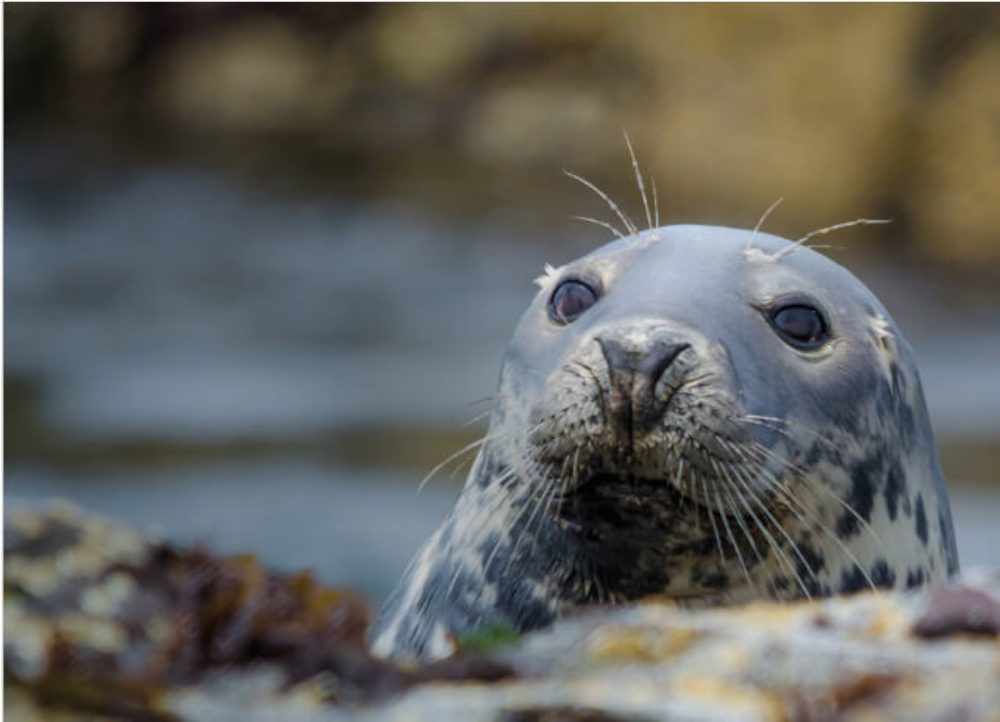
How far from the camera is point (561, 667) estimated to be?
77.2 inches

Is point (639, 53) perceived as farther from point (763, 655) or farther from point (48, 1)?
point (763, 655)

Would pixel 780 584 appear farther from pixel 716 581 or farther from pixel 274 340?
pixel 274 340

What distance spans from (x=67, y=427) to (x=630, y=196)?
5.43m

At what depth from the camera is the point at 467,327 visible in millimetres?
14016

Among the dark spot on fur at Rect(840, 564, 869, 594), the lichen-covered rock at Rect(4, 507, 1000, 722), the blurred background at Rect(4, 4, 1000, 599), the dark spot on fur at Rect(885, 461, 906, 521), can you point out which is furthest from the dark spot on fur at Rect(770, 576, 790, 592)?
the blurred background at Rect(4, 4, 1000, 599)

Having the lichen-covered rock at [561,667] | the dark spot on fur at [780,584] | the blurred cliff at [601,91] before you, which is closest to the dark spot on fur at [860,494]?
the dark spot on fur at [780,584]

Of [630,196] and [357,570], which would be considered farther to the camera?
[630,196]

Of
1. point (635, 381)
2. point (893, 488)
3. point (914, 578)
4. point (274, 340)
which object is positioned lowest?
point (274, 340)

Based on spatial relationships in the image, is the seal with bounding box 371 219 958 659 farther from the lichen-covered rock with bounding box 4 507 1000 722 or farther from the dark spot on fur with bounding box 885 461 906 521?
the lichen-covered rock with bounding box 4 507 1000 722

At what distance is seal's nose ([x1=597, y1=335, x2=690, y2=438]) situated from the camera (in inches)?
111

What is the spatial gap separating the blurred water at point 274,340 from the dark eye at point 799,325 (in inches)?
225

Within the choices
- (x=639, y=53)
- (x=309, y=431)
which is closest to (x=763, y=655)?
(x=309, y=431)

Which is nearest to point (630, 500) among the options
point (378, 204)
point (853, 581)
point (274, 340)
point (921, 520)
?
point (853, 581)

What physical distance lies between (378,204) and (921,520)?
13.0m
